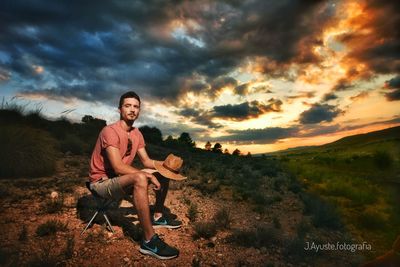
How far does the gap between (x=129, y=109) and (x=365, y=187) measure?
9.08 metres

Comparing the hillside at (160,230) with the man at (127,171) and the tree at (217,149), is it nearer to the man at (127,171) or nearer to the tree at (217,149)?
the man at (127,171)

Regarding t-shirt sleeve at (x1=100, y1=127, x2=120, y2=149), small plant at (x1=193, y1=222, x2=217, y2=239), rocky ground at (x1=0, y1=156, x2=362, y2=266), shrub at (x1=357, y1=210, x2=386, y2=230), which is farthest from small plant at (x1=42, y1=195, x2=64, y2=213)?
shrub at (x1=357, y1=210, x2=386, y2=230)

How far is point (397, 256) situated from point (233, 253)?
379 cm

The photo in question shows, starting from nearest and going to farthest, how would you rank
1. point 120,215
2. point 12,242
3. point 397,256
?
1. point 397,256
2. point 12,242
3. point 120,215

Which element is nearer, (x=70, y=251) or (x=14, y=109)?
(x=70, y=251)

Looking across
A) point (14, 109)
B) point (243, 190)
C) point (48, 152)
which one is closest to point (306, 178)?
point (243, 190)

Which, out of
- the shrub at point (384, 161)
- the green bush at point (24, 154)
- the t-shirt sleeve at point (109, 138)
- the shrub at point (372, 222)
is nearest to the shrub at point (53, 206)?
the t-shirt sleeve at point (109, 138)

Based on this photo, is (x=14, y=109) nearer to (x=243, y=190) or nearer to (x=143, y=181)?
(x=243, y=190)

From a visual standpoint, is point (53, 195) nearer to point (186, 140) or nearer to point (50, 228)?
point (50, 228)

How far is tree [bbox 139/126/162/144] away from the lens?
3059cm

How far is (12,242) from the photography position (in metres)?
4.72

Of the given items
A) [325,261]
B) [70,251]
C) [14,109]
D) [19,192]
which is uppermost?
[14,109]

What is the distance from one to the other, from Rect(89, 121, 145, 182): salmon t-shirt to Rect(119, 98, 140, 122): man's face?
0.59 ft

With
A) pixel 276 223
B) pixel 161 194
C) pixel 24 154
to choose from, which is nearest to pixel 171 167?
pixel 161 194
